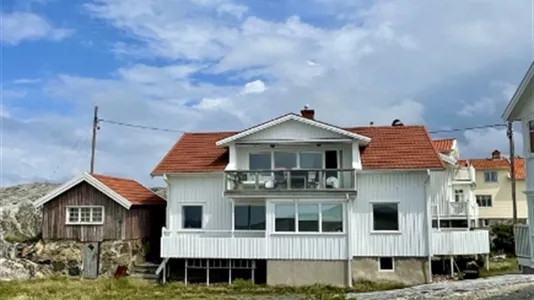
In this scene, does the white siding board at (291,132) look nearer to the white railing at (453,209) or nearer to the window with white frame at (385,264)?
the window with white frame at (385,264)

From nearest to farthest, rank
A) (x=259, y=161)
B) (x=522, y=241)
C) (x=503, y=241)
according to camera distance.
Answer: (x=522, y=241) → (x=259, y=161) → (x=503, y=241)

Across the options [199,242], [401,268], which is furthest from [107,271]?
[401,268]

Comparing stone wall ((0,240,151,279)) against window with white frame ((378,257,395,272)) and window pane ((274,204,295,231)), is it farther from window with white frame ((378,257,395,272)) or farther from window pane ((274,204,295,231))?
window with white frame ((378,257,395,272))

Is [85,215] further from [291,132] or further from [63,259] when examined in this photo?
[291,132]

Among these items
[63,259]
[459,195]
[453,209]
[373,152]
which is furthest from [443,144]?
[63,259]

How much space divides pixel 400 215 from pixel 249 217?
23.6 ft

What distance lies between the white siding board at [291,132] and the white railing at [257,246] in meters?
4.63

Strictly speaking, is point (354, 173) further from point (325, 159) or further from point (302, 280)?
point (302, 280)

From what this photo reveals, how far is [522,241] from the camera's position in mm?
24797

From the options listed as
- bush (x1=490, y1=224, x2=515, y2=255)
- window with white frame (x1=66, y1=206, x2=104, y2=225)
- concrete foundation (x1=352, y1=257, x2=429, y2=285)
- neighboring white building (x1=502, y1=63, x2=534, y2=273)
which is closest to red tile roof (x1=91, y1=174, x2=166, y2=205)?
window with white frame (x1=66, y1=206, x2=104, y2=225)

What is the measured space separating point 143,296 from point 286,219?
757 centimetres

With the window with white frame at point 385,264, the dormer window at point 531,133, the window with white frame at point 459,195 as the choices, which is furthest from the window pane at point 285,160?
the window with white frame at point 459,195

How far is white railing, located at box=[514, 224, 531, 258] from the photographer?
24359mm

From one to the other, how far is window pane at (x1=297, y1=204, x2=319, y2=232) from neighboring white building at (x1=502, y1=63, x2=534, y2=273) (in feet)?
28.3
